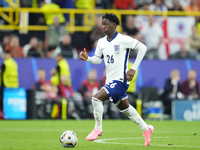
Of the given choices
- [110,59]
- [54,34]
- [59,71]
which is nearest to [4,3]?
[54,34]

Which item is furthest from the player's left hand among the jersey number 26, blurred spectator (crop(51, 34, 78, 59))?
blurred spectator (crop(51, 34, 78, 59))

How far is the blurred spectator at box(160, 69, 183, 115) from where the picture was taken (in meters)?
17.0

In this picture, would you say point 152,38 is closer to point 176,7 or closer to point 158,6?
point 158,6

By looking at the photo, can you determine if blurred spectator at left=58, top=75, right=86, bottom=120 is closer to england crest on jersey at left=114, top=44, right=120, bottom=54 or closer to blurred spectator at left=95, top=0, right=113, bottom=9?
Answer: blurred spectator at left=95, top=0, right=113, bottom=9

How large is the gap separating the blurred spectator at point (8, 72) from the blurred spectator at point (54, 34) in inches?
79.0

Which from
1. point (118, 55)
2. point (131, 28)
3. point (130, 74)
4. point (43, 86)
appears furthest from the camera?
point (131, 28)

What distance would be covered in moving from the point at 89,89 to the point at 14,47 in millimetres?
3261

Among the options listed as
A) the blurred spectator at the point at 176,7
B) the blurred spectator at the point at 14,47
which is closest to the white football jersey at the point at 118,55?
the blurred spectator at the point at 14,47

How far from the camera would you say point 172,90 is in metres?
17.2

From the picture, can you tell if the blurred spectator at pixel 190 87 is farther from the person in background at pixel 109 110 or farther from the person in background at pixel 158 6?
the person in background at pixel 158 6

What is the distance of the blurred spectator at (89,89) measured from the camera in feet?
54.3

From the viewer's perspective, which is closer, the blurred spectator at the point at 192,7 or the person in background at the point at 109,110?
the person in background at the point at 109,110

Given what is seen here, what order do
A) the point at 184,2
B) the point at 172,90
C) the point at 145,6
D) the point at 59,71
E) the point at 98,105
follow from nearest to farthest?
the point at 98,105, the point at 59,71, the point at 172,90, the point at 145,6, the point at 184,2

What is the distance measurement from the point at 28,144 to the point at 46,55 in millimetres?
10356
